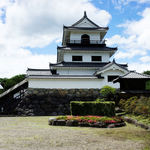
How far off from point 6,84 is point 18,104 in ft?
75.9

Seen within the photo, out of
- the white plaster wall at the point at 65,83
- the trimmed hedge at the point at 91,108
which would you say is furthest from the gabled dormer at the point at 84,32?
the trimmed hedge at the point at 91,108

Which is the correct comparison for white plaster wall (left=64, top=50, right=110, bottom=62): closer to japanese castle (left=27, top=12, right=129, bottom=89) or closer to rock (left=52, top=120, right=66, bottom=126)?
japanese castle (left=27, top=12, right=129, bottom=89)

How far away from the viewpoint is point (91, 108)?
502 inches

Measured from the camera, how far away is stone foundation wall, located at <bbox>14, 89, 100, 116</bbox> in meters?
17.8

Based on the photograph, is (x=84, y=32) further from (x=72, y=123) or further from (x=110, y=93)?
(x=72, y=123)

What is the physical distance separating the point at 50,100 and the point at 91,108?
6.68 metres

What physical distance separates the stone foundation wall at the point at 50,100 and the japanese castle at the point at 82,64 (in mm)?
663

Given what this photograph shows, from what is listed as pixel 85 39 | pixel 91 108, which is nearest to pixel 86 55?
pixel 85 39

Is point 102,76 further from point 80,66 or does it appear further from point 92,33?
point 92,33

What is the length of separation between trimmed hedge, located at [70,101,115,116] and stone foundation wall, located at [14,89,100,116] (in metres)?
5.57

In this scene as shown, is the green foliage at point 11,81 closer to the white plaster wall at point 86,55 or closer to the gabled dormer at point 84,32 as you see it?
the gabled dormer at point 84,32

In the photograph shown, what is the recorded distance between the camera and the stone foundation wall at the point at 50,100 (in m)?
17.8

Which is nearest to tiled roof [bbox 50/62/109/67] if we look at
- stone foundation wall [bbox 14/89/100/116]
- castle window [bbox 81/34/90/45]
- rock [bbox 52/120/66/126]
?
castle window [bbox 81/34/90/45]

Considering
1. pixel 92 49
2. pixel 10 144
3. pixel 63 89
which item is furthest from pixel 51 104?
pixel 10 144
